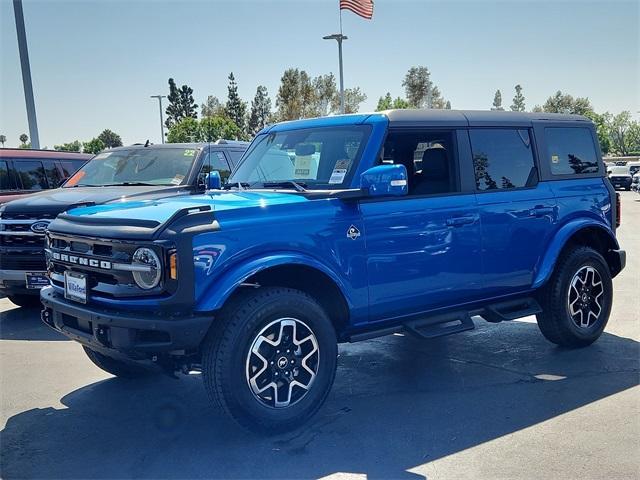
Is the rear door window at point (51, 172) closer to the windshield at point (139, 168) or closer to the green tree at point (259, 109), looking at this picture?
the windshield at point (139, 168)

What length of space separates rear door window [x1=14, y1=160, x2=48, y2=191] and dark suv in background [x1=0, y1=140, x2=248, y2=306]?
1.96 m

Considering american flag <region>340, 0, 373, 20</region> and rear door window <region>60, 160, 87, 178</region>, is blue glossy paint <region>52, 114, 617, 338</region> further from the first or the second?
american flag <region>340, 0, 373, 20</region>

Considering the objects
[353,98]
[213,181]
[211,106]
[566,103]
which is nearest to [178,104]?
[211,106]

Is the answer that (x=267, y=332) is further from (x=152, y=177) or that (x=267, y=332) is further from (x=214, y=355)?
(x=152, y=177)

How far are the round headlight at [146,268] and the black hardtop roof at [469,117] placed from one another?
2.16m

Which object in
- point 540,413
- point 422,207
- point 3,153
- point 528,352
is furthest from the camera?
point 3,153

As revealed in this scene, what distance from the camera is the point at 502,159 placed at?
211 inches

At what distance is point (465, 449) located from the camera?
3.75 metres

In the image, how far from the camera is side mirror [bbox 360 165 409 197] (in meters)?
4.25

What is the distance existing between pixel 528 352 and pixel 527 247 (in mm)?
1110

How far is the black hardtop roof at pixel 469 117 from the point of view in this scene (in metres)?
4.86

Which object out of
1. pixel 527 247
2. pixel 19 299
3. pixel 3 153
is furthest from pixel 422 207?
pixel 3 153

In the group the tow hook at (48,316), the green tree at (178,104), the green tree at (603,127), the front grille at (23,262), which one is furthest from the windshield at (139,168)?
the green tree at (603,127)

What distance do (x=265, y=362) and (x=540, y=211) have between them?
296 cm
